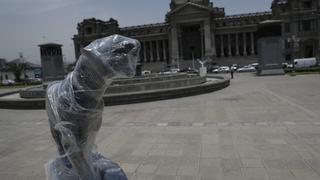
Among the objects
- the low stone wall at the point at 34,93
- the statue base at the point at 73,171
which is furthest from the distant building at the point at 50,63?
the statue base at the point at 73,171

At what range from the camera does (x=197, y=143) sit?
7.92 metres

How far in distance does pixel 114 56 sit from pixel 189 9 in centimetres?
9062

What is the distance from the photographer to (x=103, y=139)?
29.2 feet

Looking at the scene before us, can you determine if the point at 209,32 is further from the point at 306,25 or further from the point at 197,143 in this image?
the point at 197,143

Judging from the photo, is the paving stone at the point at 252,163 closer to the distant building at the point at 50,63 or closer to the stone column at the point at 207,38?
the distant building at the point at 50,63

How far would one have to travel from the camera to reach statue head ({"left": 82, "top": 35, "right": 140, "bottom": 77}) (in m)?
2.93

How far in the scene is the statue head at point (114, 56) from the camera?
293 cm

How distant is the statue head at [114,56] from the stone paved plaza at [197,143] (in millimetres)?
3237

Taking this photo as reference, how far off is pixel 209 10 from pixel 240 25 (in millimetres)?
9862

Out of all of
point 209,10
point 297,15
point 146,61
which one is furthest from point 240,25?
point 146,61

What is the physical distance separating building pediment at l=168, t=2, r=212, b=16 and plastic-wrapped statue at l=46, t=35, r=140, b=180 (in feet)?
294

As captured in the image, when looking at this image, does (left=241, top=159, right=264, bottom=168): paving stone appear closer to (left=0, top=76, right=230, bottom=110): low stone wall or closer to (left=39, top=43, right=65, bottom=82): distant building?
(left=0, top=76, right=230, bottom=110): low stone wall

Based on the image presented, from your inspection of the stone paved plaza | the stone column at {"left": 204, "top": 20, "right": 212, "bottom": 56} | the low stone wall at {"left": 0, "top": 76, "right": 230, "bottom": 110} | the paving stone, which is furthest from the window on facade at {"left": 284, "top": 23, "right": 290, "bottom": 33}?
the paving stone

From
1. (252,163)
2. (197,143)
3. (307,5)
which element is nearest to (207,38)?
(307,5)
